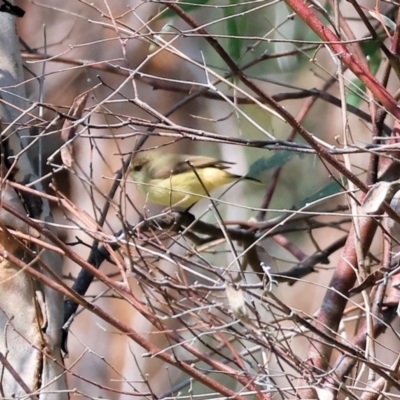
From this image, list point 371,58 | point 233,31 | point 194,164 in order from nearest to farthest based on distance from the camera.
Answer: point 233,31 → point 371,58 → point 194,164

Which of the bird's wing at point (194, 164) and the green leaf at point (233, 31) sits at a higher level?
the green leaf at point (233, 31)

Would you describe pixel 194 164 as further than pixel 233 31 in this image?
Yes

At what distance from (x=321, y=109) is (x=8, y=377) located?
Answer: 261 cm

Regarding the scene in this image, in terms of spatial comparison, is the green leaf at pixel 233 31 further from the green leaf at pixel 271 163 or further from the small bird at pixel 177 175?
the small bird at pixel 177 175

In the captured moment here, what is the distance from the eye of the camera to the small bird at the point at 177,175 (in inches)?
85.0

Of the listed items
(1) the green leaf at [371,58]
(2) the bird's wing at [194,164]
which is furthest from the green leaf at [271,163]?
(2) the bird's wing at [194,164]

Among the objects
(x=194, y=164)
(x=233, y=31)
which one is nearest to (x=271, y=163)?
(x=233, y=31)

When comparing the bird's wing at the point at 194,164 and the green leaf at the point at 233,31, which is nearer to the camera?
the green leaf at the point at 233,31

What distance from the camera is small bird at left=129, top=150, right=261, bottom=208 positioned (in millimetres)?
2158

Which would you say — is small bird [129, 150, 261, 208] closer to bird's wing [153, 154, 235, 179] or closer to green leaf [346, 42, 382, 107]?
bird's wing [153, 154, 235, 179]

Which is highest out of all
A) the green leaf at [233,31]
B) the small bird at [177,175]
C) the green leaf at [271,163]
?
the green leaf at [233,31]

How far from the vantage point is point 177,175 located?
2.30 metres

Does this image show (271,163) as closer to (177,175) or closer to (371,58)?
(371,58)

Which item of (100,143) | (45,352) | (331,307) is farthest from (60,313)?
(100,143)
